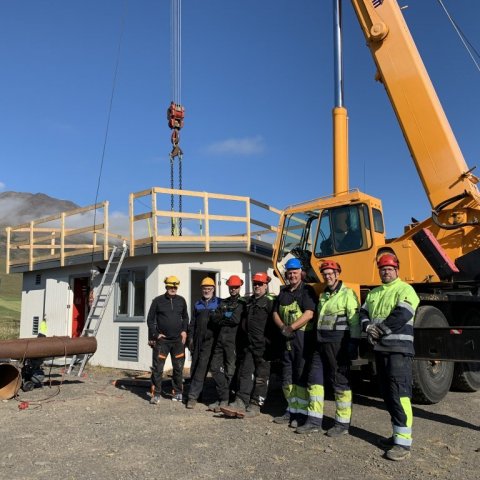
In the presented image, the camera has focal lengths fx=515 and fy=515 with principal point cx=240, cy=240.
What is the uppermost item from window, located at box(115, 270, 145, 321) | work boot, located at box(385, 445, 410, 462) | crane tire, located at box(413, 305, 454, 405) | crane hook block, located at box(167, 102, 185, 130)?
Answer: crane hook block, located at box(167, 102, 185, 130)

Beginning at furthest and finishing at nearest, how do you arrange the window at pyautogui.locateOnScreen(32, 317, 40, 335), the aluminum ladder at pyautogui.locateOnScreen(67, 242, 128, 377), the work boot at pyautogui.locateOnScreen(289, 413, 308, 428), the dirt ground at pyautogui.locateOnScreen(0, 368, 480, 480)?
1. the window at pyautogui.locateOnScreen(32, 317, 40, 335)
2. the aluminum ladder at pyautogui.locateOnScreen(67, 242, 128, 377)
3. the work boot at pyautogui.locateOnScreen(289, 413, 308, 428)
4. the dirt ground at pyautogui.locateOnScreen(0, 368, 480, 480)

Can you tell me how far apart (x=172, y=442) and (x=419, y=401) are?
12.8 ft

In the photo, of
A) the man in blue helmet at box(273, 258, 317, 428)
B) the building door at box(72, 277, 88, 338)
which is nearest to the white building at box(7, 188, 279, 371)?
the building door at box(72, 277, 88, 338)

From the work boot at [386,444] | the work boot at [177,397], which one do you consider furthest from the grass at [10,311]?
the work boot at [386,444]

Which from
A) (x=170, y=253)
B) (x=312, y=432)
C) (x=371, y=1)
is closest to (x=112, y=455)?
(x=312, y=432)

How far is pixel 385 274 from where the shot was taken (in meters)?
5.83

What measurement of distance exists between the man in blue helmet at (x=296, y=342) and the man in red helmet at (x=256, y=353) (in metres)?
0.50

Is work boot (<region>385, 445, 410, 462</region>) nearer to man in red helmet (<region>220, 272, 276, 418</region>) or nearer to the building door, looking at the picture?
man in red helmet (<region>220, 272, 276, 418</region>)

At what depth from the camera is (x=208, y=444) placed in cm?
577

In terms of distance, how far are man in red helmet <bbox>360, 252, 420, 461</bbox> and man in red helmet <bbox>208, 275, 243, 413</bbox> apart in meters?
2.58

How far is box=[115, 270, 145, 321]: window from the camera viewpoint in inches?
491

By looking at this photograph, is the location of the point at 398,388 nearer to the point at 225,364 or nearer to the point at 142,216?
the point at 225,364

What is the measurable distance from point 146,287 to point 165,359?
3.89m

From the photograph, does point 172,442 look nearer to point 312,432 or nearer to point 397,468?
point 312,432
